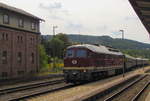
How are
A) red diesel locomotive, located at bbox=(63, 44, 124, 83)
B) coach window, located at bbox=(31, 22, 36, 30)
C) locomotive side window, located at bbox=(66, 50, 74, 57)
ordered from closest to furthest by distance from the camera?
red diesel locomotive, located at bbox=(63, 44, 124, 83)
locomotive side window, located at bbox=(66, 50, 74, 57)
coach window, located at bbox=(31, 22, 36, 30)

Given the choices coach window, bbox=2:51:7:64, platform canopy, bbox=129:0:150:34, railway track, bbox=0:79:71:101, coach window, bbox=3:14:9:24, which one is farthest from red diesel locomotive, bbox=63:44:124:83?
coach window, bbox=3:14:9:24

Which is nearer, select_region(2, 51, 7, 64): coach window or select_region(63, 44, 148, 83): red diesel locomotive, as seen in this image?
select_region(63, 44, 148, 83): red diesel locomotive

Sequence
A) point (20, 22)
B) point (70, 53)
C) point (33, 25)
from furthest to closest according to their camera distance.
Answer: point (33, 25)
point (20, 22)
point (70, 53)

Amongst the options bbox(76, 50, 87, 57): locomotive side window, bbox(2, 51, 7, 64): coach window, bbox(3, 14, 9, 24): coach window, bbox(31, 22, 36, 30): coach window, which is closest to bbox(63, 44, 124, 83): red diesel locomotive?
bbox(76, 50, 87, 57): locomotive side window

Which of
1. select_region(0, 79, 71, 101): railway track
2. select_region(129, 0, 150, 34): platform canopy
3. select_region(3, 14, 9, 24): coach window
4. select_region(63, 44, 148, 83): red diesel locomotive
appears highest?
select_region(3, 14, 9, 24): coach window

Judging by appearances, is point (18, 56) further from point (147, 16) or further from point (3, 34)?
point (147, 16)

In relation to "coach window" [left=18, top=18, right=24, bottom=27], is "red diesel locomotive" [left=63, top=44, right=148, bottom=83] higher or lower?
lower

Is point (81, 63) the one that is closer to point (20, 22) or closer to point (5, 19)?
point (5, 19)

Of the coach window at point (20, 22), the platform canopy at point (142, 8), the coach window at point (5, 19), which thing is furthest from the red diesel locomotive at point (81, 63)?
the coach window at point (20, 22)

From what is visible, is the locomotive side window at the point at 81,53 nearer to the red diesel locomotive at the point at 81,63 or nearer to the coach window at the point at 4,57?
the red diesel locomotive at the point at 81,63

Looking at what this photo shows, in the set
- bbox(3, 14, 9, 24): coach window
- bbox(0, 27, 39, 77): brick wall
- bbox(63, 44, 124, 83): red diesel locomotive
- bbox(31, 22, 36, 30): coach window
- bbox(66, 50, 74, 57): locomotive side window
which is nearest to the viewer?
bbox(63, 44, 124, 83): red diesel locomotive

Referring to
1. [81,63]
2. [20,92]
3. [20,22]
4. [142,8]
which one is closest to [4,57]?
[20,22]

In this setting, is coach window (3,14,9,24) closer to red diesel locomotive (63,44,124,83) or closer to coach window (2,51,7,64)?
coach window (2,51,7,64)

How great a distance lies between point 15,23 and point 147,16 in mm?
35786
